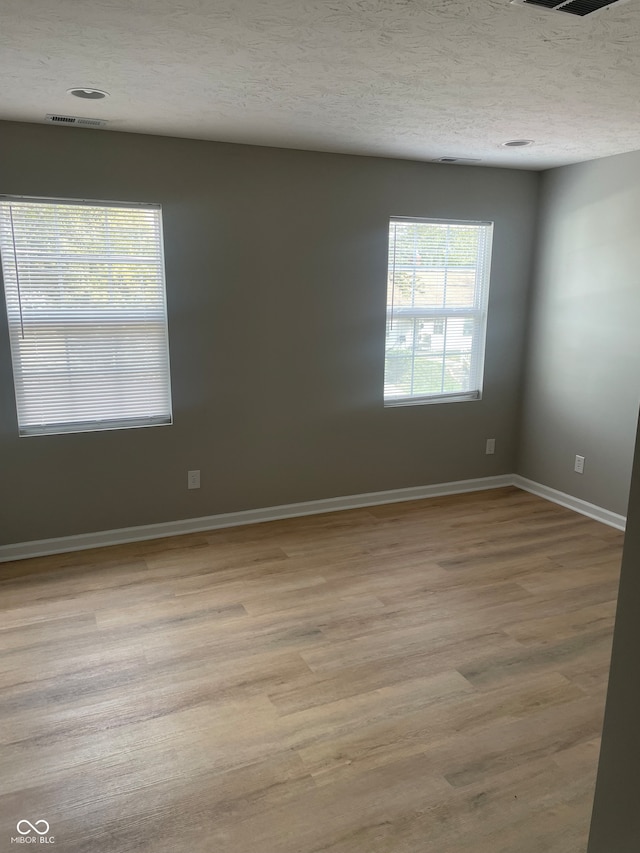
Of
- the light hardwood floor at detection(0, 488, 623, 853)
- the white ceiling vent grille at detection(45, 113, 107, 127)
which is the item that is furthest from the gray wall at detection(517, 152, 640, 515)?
the white ceiling vent grille at detection(45, 113, 107, 127)

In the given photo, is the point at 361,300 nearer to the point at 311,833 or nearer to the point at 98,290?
the point at 98,290

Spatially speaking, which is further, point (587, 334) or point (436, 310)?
point (436, 310)

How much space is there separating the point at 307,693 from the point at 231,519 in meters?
1.81

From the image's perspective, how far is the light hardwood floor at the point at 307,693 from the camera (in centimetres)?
184

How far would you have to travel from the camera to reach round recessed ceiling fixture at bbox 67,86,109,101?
2580 mm

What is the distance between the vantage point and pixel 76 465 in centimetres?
360

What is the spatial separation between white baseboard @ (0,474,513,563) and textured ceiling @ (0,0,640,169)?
2.34 metres

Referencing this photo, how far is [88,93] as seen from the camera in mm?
2629

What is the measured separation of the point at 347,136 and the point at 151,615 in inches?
109

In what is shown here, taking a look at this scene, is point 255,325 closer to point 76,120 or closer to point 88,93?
point 76,120

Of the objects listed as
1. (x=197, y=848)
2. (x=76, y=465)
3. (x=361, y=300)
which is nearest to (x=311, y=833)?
(x=197, y=848)

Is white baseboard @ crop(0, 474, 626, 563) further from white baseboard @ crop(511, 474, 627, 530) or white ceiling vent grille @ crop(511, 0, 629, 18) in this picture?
white ceiling vent grille @ crop(511, 0, 629, 18)

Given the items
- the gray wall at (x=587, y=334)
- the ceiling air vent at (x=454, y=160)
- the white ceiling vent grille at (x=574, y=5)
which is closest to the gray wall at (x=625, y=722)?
the white ceiling vent grille at (x=574, y=5)

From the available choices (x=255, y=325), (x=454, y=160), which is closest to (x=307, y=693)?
(x=255, y=325)
